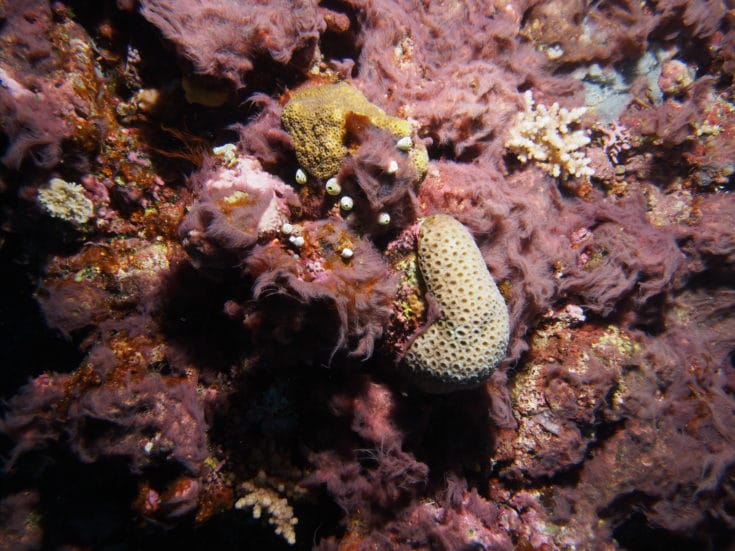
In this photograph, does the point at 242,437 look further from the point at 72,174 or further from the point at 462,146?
the point at 462,146

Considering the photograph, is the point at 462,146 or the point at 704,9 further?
the point at 704,9

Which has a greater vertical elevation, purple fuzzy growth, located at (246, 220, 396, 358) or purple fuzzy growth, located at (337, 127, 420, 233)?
purple fuzzy growth, located at (337, 127, 420, 233)

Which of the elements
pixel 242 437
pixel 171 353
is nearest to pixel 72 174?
pixel 171 353

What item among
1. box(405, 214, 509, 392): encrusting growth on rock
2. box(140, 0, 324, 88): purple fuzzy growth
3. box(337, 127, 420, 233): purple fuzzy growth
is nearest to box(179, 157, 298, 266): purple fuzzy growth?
box(337, 127, 420, 233): purple fuzzy growth

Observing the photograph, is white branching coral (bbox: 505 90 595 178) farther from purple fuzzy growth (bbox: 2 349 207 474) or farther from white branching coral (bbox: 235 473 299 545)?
white branching coral (bbox: 235 473 299 545)

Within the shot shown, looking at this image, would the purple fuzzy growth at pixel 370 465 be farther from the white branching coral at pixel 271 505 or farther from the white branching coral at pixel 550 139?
the white branching coral at pixel 550 139

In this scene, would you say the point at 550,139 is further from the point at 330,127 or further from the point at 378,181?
the point at 330,127

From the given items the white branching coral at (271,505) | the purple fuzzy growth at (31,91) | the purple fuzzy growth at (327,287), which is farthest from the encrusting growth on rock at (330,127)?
the white branching coral at (271,505)
